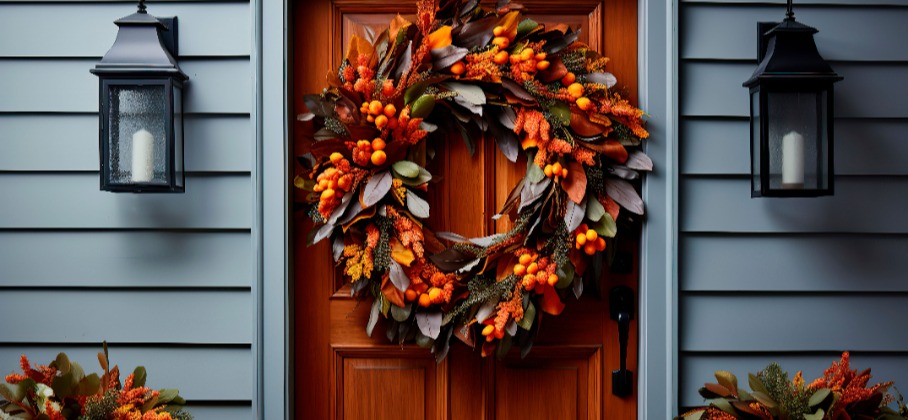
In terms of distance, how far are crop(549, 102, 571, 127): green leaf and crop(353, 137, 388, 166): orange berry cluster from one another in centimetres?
48

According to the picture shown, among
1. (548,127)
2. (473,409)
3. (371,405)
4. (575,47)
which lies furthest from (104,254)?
(575,47)

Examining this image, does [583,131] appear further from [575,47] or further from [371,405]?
[371,405]

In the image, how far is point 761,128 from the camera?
172cm

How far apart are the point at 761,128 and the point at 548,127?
1.80ft

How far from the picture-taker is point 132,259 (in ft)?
6.10

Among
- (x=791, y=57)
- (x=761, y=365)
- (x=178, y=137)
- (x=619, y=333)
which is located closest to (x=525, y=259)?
(x=619, y=333)

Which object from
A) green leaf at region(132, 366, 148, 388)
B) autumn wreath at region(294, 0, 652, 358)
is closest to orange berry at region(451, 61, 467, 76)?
autumn wreath at region(294, 0, 652, 358)

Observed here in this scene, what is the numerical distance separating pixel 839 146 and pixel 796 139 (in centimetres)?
27

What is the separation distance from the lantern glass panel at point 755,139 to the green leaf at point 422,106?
2.84ft

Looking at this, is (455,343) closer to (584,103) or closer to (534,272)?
(534,272)

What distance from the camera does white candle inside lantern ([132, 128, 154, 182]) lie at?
1715 mm

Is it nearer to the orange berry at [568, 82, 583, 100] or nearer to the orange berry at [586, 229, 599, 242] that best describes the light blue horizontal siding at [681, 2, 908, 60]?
the orange berry at [568, 82, 583, 100]

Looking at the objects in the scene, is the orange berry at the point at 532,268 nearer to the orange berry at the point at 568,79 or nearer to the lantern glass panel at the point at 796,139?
the orange berry at the point at 568,79

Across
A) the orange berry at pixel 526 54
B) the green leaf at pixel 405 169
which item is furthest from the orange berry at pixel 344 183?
the orange berry at pixel 526 54
